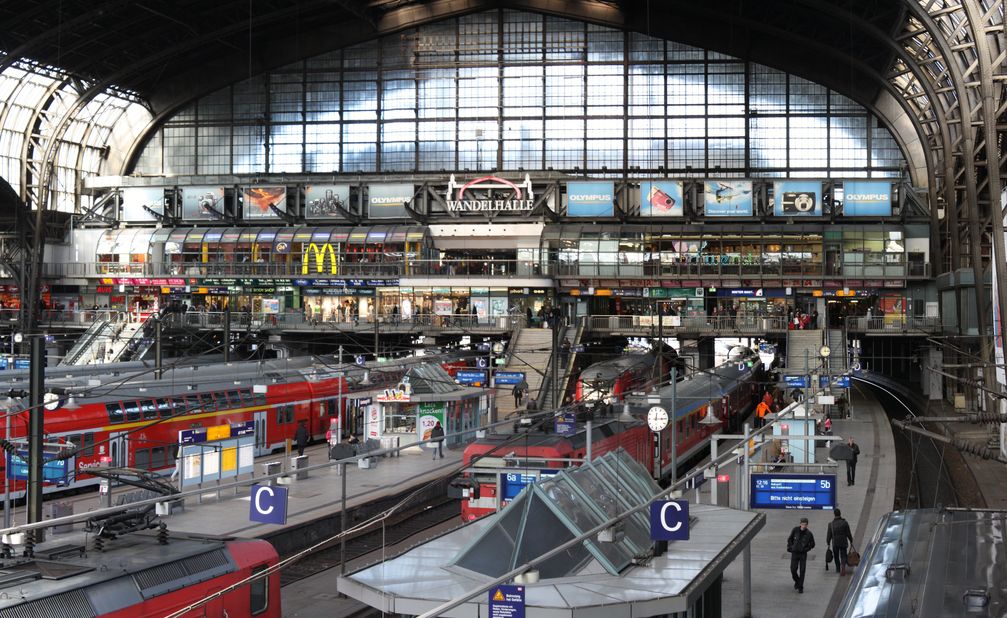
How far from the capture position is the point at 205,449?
1154 inches

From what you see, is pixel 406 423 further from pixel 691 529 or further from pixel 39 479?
pixel 691 529

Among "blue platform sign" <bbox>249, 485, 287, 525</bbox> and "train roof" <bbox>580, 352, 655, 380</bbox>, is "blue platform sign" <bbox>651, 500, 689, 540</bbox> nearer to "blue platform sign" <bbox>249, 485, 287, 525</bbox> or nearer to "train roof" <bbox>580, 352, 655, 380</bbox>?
"blue platform sign" <bbox>249, 485, 287, 525</bbox>

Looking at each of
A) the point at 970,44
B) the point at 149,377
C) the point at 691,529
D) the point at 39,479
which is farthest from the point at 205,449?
the point at 970,44

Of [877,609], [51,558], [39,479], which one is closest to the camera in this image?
[877,609]

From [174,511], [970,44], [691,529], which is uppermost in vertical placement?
[970,44]

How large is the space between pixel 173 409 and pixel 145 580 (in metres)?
21.6

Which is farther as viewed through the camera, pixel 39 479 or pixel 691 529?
pixel 39 479

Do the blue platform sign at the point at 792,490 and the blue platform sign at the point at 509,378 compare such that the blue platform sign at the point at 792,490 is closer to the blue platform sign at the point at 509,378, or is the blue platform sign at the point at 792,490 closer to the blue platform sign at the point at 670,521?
the blue platform sign at the point at 670,521

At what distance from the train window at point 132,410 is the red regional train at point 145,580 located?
→ 1757 centimetres

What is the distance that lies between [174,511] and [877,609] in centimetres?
2116

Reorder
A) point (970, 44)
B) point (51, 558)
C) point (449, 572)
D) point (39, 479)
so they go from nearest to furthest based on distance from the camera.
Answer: point (449, 572) → point (51, 558) → point (39, 479) → point (970, 44)

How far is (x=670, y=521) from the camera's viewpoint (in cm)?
1377

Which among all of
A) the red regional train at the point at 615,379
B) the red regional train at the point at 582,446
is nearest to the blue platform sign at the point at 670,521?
the red regional train at the point at 582,446

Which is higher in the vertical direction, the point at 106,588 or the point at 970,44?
the point at 970,44
